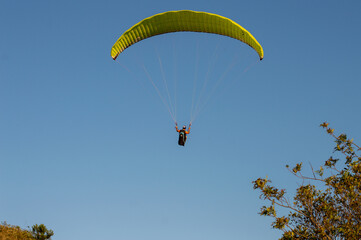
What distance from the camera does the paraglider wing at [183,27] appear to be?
2562cm

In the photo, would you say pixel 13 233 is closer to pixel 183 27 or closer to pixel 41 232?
pixel 41 232

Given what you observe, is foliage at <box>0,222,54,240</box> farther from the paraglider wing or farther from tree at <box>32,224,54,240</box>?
the paraglider wing

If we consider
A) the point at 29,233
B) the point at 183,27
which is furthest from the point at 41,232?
the point at 183,27

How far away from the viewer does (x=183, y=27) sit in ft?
88.6

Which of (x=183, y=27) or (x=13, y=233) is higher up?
(x=183, y=27)

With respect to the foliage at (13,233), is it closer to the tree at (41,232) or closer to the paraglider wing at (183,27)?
the tree at (41,232)

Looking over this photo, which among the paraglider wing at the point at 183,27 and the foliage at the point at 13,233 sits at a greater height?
the paraglider wing at the point at 183,27

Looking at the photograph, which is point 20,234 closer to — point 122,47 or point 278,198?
point 122,47

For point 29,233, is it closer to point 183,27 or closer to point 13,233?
point 13,233

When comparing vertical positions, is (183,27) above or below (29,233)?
above

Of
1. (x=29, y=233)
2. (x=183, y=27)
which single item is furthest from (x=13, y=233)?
(x=183, y=27)

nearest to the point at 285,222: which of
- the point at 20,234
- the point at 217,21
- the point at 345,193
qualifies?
the point at 345,193

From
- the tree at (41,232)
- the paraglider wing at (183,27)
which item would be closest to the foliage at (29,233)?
the tree at (41,232)

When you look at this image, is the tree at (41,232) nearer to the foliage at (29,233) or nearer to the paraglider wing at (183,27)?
the foliage at (29,233)
